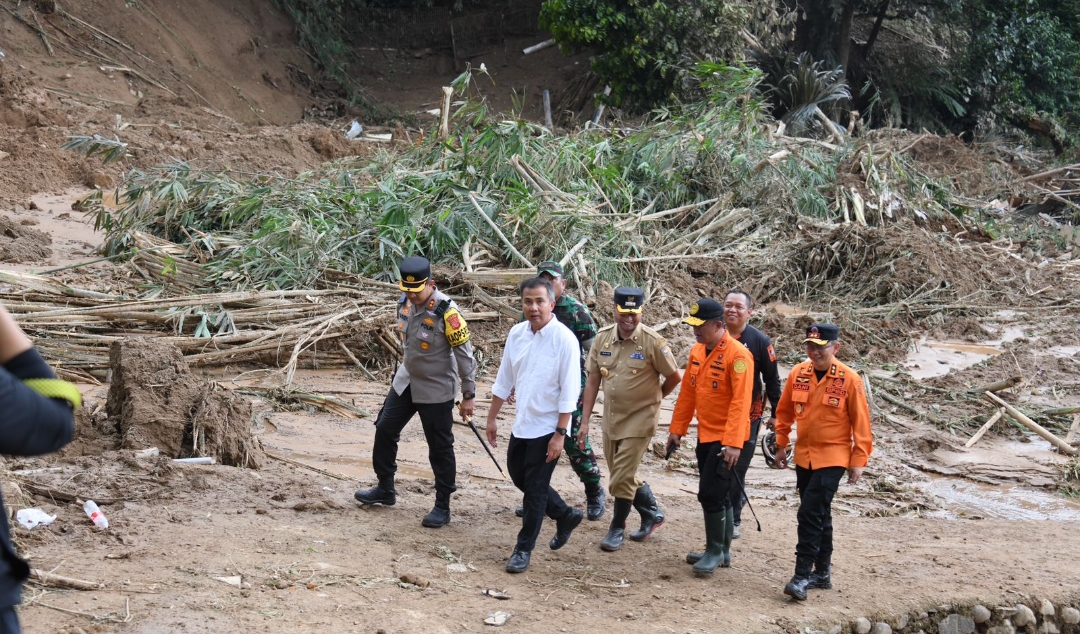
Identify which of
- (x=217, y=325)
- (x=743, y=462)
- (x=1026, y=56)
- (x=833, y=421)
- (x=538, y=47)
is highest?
(x=1026, y=56)

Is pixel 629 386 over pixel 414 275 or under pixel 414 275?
under

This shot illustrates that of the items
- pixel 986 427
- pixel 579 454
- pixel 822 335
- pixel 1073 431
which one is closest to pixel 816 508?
pixel 822 335

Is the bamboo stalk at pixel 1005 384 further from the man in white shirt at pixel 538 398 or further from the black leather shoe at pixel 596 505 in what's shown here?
the man in white shirt at pixel 538 398

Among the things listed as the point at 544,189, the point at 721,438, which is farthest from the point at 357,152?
the point at 721,438

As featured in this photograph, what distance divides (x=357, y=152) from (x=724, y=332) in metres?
13.4

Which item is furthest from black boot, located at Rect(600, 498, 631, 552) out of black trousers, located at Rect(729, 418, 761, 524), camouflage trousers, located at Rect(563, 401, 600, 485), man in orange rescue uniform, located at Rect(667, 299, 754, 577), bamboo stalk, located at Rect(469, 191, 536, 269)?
bamboo stalk, located at Rect(469, 191, 536, 269)

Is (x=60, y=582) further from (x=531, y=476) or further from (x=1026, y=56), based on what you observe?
(x=1026, y=56)

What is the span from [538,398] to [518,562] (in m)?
0.87

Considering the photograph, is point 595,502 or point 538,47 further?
point 538,47

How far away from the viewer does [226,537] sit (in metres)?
5.17

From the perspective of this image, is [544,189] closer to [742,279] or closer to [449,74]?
[742,279]

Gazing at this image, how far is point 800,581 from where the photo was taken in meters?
5.16

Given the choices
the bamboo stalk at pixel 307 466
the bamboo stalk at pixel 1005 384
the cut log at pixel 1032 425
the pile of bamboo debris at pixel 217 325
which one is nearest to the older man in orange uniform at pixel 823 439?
the bamboo stalk at pixel 307 466

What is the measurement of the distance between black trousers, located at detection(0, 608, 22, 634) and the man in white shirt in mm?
3045
